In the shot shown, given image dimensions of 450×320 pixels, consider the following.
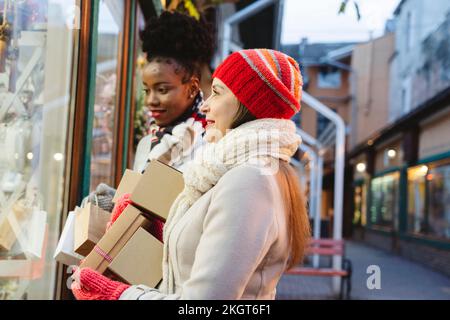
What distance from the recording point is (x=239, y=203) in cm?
156

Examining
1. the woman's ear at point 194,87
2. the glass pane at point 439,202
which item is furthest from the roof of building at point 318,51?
the woman's ear at point 194,87

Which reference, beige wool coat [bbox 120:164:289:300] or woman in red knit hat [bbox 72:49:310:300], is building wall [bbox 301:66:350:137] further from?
beige wool coat [bbox 120:164:289:300]

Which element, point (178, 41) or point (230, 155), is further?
point (178, 41)

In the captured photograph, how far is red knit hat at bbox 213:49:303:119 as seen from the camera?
1.78m

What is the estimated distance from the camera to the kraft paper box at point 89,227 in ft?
7.09

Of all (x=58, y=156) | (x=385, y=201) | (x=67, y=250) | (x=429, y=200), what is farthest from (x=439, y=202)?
(x=67, y=250)

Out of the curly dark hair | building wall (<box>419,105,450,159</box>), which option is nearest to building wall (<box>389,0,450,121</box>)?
building wall (<box>419,105,450,159</box>)

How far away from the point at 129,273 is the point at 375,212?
23.1 metres

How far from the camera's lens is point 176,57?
3.12m

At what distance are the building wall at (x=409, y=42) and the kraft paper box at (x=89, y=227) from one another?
1399 cm

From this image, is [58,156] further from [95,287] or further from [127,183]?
[95,287]

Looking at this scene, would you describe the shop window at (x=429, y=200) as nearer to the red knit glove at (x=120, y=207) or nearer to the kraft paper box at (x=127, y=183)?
the kraft paper box at (x=127, y=183)

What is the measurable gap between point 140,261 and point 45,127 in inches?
48.7
